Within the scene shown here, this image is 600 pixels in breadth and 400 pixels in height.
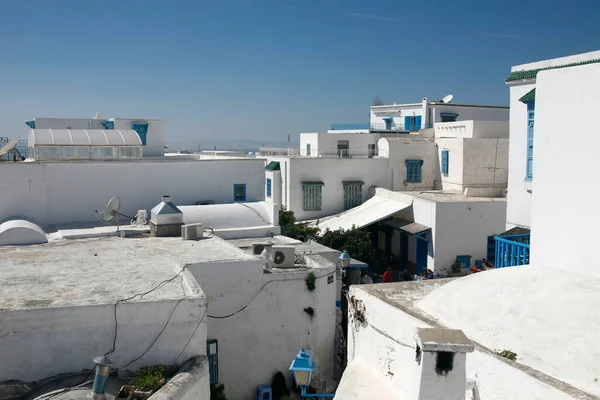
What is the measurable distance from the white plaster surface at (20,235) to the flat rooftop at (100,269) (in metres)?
0.39

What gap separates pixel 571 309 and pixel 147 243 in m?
8.37

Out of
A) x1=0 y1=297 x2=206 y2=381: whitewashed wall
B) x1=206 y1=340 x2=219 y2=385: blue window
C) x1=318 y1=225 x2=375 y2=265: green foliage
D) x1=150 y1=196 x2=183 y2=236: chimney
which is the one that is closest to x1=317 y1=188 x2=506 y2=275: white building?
x1=318 y1=225 x2=375 y2=265: green foliage

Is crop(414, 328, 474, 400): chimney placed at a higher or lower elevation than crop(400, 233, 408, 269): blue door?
higher

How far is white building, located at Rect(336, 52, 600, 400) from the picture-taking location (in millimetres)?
6309

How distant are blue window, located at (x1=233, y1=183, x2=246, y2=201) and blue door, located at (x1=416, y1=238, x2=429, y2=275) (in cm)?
726

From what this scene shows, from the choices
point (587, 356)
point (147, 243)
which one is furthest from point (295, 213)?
point (587, 356)

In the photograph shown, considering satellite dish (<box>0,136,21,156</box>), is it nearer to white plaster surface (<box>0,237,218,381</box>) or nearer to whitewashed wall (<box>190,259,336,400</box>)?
white plaster surface (<box>0,237,218,381</box>)

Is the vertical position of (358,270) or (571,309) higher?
(571,309)

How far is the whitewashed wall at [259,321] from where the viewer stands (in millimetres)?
10594

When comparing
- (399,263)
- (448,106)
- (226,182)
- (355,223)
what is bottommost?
(399,263)

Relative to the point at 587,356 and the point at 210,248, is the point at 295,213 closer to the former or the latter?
the point at 210,248

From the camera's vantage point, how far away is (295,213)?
24062 mm

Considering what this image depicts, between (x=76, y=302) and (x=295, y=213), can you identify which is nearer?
(x=76, y=302)

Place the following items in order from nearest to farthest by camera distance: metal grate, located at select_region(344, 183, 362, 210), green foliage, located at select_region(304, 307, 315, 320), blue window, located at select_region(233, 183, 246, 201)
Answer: green foliage, located at select_region(304, 307, 315, 320)
blue window, located at select_region(233, 183, 246, 201)
metal grate, located at select_region(344, 183, 362, 210)
